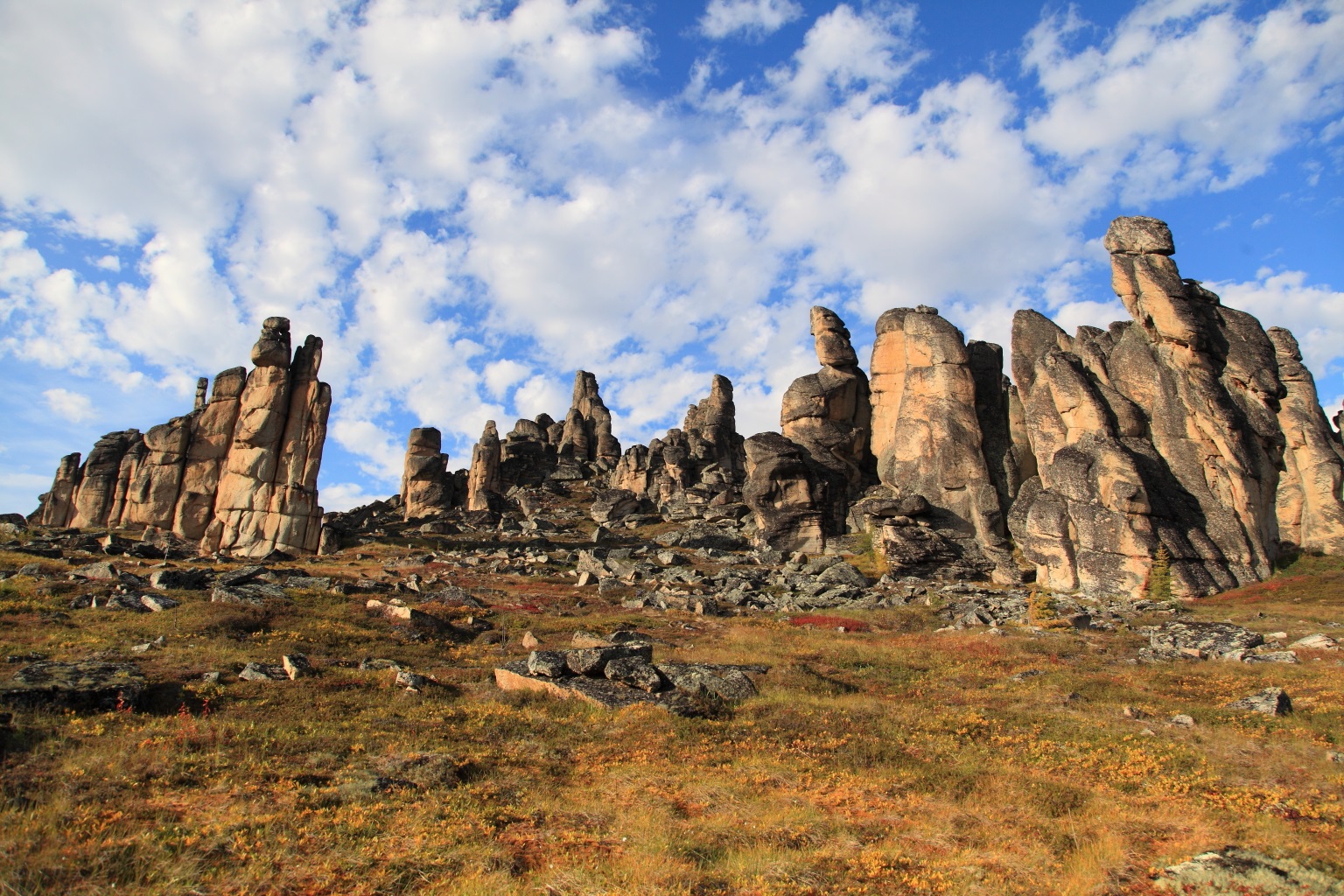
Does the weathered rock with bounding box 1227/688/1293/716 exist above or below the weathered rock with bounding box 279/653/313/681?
below

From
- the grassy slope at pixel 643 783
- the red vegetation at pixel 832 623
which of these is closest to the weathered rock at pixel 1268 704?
the grassy slope at pixel 643 783

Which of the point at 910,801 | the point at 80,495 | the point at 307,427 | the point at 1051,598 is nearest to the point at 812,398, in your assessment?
the point at 1051,598

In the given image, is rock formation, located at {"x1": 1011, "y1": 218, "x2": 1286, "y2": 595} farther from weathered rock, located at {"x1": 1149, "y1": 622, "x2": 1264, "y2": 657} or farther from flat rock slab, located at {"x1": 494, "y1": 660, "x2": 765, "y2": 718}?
flat rock slab, located at {"x1": 494, "y1": 660, "x2": 765, "y2": 718}

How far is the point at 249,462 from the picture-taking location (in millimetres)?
48062

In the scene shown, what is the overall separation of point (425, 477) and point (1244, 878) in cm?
8848

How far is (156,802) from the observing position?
9.81 metres

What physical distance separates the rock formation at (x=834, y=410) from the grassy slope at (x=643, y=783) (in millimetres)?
40152

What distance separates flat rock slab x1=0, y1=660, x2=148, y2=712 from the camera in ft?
43.2

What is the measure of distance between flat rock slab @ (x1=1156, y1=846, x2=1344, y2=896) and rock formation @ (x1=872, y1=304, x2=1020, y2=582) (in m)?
39.7

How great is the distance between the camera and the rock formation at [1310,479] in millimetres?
47531

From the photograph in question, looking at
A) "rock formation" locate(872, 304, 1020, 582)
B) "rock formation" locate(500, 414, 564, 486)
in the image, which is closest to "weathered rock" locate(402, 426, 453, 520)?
"rock formation" locate(500, 414, 564, 486)

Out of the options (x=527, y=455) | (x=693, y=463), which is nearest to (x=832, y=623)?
(x=693, y=463)

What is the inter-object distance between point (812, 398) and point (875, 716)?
47.5 m

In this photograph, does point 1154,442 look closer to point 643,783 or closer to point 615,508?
point 643,783
